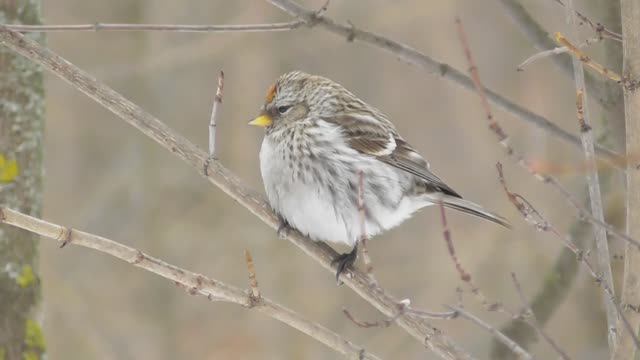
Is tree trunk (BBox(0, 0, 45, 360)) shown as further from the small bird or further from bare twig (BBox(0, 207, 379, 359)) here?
the small bird

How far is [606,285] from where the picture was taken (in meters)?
2.03

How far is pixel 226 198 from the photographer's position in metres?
7.16

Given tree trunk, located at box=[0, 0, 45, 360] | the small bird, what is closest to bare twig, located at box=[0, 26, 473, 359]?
the small bird

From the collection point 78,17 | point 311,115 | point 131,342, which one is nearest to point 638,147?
point 311,115

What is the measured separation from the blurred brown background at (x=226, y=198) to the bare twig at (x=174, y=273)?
10.9 ft

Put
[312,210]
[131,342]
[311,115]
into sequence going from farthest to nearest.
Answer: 1. [131,342]
2. [311,115]
3. [312,210]

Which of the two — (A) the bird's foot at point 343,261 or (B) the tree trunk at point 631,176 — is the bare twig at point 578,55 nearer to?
(B) the tree trunk at point 631,176

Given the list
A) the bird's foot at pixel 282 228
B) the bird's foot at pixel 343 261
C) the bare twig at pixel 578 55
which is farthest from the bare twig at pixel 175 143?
the bare twig at pixel 578 55

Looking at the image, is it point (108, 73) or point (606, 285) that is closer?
point (606, 285)

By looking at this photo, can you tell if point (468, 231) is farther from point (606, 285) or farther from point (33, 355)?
point (606, 285)

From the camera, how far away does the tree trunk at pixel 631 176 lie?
204cm

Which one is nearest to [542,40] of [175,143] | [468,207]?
[468,207]

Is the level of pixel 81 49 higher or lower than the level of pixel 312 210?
higher

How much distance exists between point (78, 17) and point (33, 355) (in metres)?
4.57
